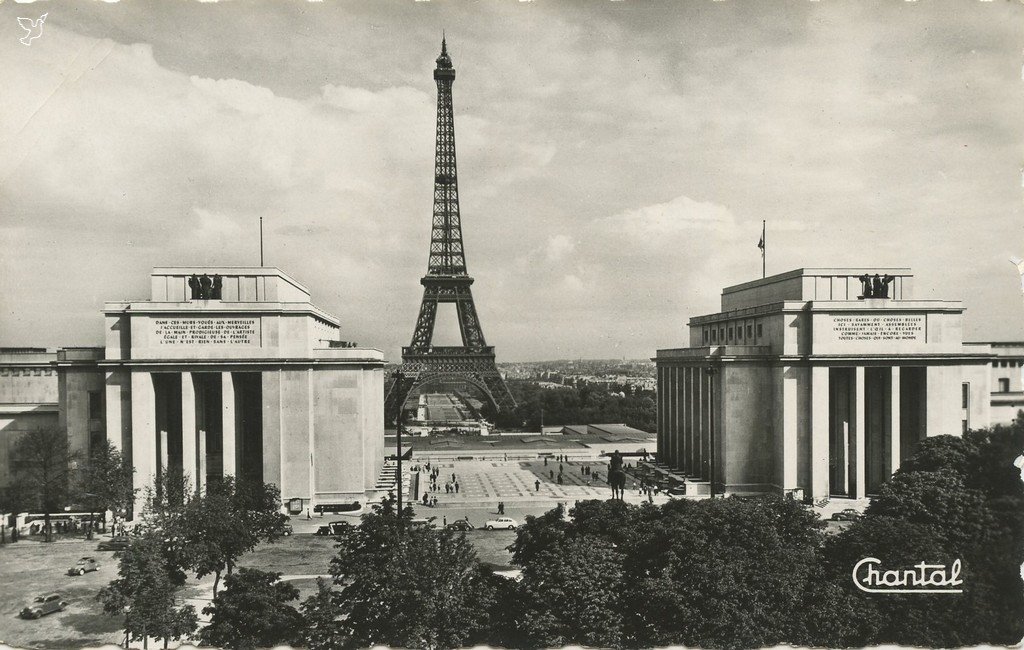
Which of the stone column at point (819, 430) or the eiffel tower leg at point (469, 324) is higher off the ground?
the eiffel tower leg at point (469, 324)

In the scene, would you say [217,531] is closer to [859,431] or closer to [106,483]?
[106,483]

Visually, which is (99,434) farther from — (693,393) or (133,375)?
(693,393)

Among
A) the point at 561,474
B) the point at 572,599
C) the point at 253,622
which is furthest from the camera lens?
the point at 561,474

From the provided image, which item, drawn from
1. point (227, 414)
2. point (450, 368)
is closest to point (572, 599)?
point (227, 414)

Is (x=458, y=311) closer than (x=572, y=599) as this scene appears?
No

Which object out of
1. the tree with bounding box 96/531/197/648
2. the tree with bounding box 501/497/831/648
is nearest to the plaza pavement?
the tree with bounding box 501/497/831/648

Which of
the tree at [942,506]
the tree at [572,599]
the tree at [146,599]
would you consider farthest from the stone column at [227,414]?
the tree at [942,506]

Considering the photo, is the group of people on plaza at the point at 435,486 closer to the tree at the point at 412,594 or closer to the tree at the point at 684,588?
the tree at the point at 684,588


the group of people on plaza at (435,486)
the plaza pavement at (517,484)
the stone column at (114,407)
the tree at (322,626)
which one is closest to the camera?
the tree at (322,626)

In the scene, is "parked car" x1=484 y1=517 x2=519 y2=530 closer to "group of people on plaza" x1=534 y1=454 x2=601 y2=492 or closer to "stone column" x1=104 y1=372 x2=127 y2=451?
"group of people on plaza" x1=534 y1=454 x2=601 y2=492
